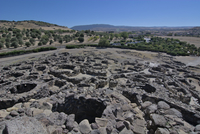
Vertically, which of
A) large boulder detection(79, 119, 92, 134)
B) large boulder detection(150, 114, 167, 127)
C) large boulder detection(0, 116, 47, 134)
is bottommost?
large boulder detection(79, 119, 92, 134)

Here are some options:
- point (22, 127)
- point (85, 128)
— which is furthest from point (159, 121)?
point (22, 127)

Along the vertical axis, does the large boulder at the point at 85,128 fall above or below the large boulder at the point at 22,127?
below

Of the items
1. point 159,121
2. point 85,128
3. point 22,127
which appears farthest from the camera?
point 159,121

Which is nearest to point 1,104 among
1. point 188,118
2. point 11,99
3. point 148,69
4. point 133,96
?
point 11,99

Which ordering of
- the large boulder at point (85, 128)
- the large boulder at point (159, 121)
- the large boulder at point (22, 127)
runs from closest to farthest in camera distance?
1. the large boulder at point (22, 127)
2. the large boulder at point (85, 128)
3. the large boulder at point (159, 121)

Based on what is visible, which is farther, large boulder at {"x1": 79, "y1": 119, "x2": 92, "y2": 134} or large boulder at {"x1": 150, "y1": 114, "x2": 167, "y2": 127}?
large boulder at {"x1": 150, "y1": 114, "x2": 167, "y2": 127}

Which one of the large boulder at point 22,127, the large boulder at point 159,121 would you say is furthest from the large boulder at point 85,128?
the large boulder at point 159,121

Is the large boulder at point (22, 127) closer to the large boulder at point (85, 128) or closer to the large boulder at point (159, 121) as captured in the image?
the large boulder at point (85, 128)

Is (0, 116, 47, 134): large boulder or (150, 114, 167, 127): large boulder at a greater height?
(0, 116, 47, 134): large boulder

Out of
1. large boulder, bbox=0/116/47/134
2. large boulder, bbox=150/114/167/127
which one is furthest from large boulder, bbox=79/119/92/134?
large boulder, bbox=150/114/167/127

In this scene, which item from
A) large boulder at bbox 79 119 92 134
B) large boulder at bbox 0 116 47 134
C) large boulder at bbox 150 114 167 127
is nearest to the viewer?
large boulder at bbox 0 116 47 134

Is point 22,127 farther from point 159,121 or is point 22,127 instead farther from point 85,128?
point 159,121

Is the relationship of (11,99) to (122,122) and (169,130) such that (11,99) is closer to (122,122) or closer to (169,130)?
(122,122)

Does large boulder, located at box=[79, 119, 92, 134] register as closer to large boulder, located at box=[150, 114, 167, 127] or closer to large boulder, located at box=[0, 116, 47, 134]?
large boulder, located at box=[0, 116, 47, 134]
